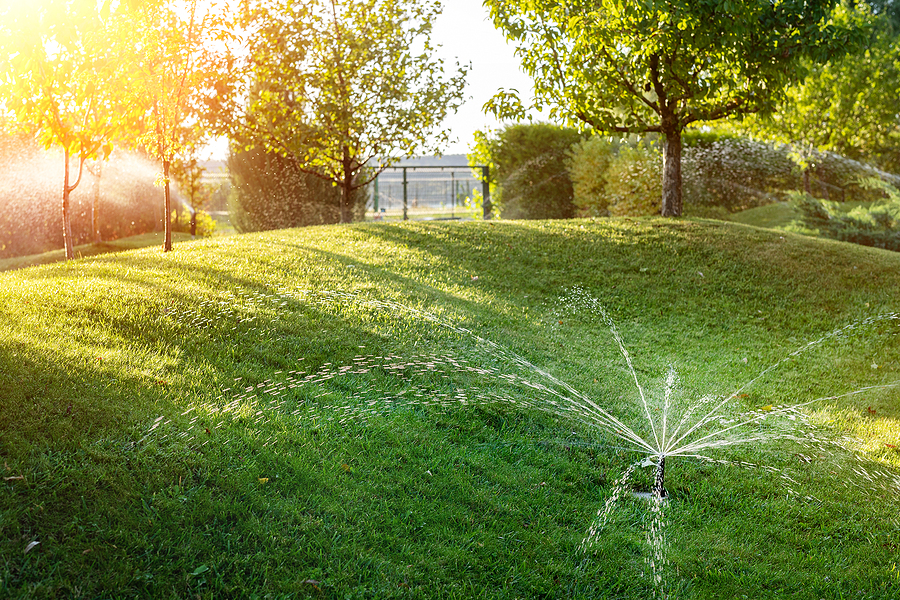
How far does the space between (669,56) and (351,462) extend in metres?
8.81

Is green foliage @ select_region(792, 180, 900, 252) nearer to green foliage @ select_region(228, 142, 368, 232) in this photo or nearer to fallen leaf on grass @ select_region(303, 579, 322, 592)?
green foliage @ select_region(228, 142, 368, 232)

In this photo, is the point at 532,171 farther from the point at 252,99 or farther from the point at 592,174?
the point at 252,99

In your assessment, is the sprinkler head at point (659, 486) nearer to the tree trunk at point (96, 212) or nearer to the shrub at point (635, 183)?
the shrub at point (635, 183)

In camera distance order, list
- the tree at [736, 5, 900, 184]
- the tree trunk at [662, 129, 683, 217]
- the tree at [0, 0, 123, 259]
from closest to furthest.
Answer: the tree at [0, 0, 123, 259] < the tree trunk at [662, 129, 683, 217] < the tree at [736, 5, 900, 184]

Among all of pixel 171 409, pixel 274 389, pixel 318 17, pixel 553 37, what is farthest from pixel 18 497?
pixel 318 17

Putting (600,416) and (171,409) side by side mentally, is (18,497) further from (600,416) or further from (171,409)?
(600,416)

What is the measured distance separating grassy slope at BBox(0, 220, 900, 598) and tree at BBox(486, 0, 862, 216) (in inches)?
180

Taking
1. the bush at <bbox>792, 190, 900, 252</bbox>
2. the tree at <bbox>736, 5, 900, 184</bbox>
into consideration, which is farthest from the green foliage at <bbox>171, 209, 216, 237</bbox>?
the tree at <bbox>736, 5, 900, 184</bbox>

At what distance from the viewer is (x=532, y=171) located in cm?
1745

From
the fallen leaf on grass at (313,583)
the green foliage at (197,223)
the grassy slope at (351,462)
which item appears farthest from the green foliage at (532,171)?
the fallen leaf on grass at (313,583)

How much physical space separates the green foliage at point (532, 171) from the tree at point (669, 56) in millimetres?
5629

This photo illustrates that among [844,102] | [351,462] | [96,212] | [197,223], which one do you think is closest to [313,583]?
[351,462]

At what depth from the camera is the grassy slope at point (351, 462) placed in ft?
9.55

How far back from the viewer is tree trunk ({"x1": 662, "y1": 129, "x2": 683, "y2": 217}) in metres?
11.3
